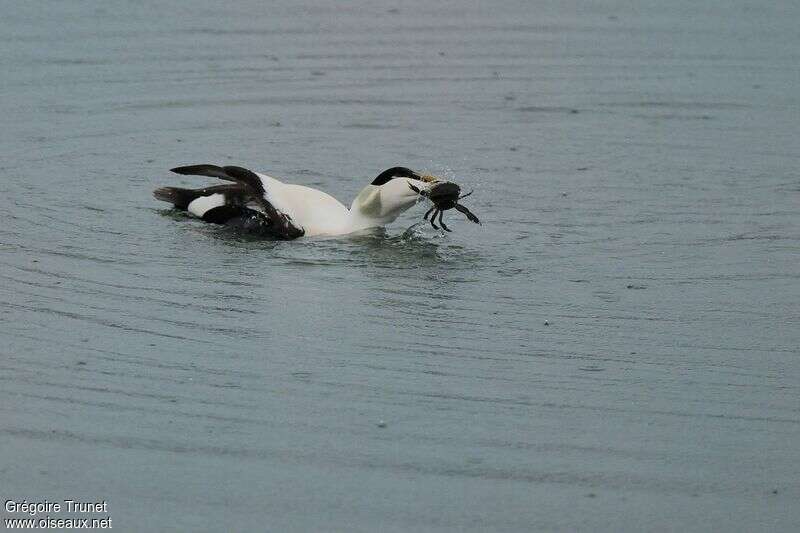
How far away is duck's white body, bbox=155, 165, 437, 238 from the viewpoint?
35.4 feet

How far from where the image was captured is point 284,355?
8703 millimetres

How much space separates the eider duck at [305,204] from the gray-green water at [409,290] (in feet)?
0.48

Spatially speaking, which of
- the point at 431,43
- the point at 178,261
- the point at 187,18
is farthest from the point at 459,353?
the point at 187,18

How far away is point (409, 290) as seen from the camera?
9.95m

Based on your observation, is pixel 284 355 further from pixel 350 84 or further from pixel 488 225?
pixel 350 84

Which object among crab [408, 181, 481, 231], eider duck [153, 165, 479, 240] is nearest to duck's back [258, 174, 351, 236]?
eider duck [153, 165, 479, 240]

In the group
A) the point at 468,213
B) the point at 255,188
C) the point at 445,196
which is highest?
the point at 255,188

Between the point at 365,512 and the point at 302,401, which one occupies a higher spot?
the point at 302,401

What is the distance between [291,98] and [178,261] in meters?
4.87

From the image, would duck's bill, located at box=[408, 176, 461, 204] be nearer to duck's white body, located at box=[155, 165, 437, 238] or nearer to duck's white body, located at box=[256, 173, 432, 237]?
duck's white body, located at box=[155, 165, 437, 238]

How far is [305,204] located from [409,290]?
1.36 m

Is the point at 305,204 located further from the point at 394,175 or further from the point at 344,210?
the point at 394,175

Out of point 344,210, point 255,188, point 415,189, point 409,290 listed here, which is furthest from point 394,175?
point 409,290

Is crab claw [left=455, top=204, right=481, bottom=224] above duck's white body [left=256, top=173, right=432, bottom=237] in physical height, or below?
below
